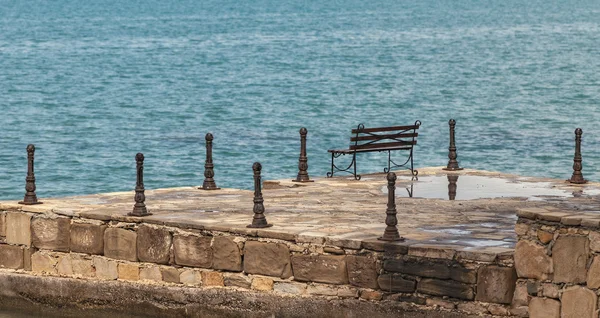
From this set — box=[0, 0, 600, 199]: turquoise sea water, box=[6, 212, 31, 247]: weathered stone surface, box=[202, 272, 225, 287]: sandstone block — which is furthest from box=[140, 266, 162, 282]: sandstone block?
box=[0, 0, 600, 199]: turquoise sea water

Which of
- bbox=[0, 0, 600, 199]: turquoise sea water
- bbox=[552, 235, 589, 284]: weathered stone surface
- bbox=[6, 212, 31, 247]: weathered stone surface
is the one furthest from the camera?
bbox=[0, 0, 600, 199]: turquoise sea water

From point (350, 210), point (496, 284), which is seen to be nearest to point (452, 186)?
point (350, 210)

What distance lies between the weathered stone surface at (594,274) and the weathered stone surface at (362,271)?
3.01m

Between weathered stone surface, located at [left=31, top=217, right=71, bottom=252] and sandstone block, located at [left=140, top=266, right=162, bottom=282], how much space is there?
1.39 meters

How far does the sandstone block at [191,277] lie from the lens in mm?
20531

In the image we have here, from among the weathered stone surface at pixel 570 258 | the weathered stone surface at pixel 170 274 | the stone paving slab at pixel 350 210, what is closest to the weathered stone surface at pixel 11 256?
the stone paving slab at pixel 350 210

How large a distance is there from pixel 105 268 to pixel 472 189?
6962 mm

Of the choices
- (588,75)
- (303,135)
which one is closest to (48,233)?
(303,135)

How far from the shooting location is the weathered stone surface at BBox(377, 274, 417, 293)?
731 inches

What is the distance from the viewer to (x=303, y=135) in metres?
26.9

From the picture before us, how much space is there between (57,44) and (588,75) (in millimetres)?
44035

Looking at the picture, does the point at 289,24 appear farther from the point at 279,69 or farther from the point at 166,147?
the point at 166,147

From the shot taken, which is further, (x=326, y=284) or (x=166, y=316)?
(x=166, y=316)

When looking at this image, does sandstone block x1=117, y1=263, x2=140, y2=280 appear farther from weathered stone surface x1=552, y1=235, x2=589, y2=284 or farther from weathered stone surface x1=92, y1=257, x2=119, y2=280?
weathered stone surface x1=552, y1=235, x2=589, y2=284
